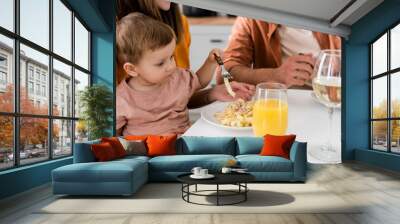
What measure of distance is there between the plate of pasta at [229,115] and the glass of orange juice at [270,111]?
0.20m

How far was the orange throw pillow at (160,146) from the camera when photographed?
5.68 m

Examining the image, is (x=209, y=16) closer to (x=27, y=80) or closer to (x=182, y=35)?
(x=182, y=35)

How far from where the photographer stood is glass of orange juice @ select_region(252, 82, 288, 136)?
655cm

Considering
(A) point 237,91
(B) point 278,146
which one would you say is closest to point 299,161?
(B) point 278,146

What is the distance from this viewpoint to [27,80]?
492 centimetres

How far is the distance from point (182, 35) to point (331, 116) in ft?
10.2

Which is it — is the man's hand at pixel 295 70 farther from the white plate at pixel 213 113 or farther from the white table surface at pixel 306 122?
the white plate at pixel 213 113

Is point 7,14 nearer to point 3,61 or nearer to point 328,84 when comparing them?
point 3,61

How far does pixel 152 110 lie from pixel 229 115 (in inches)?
59.0

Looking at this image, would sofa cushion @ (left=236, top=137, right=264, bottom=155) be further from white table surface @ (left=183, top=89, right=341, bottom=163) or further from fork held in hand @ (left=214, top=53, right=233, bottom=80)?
fork held in hand @ (left=214, top=53, right=233, bottom=80)

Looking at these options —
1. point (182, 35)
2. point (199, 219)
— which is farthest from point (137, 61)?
point (199, 219)

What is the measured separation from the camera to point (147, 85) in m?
7.66

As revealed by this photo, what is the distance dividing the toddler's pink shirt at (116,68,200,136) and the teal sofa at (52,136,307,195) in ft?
5.60

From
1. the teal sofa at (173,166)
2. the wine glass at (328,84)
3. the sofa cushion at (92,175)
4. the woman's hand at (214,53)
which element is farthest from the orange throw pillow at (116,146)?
the wine glass at (328,84)
